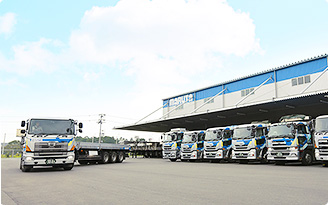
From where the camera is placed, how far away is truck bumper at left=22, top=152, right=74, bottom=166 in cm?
1216

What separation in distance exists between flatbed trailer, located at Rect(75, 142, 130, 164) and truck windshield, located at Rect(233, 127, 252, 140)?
823 centimetres

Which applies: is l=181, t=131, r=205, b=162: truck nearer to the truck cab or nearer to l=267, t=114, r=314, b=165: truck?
l=267, t=114, r=314, b=165: truck

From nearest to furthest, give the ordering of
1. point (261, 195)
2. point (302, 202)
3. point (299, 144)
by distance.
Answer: point (302, 202), point (261, 195), point (299, 144)

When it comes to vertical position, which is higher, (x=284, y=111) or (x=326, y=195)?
(x=284, y=111)

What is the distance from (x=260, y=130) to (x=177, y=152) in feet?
27.4

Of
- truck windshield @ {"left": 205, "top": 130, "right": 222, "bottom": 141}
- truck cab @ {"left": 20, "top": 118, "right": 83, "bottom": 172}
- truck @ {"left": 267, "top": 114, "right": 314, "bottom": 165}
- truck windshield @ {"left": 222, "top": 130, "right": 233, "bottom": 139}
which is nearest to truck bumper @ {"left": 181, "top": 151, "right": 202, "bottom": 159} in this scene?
truck windshield @ {"left": 205, "top": 130, "right": 222, "bottom": 141}

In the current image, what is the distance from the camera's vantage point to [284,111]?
24.8 metres

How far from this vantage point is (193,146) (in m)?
22.0

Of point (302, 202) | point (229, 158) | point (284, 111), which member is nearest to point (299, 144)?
point (229, 158)

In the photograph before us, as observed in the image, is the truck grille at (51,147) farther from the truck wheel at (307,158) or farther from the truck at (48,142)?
the truck wheel at (307,158)

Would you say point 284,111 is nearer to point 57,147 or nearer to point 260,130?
point 260,130

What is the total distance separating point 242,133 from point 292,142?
3398mm

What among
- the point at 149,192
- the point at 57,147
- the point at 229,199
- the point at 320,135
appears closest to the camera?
the point at 229,199

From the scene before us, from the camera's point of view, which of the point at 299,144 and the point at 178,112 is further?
the point at 178,112
